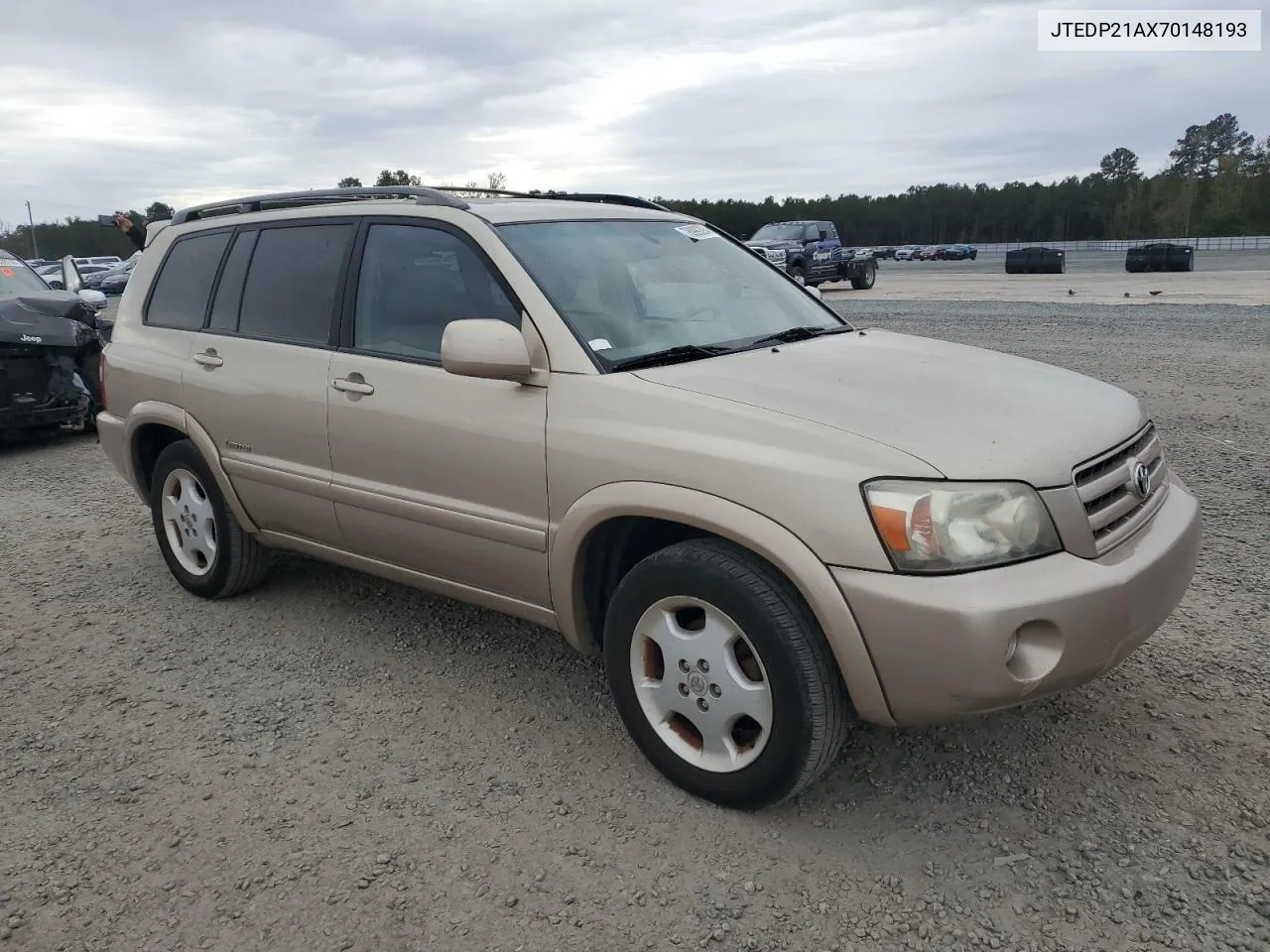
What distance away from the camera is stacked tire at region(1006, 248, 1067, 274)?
3347 cm

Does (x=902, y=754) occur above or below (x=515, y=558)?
below

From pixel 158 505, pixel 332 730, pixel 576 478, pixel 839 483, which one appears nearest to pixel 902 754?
pixel 839 483

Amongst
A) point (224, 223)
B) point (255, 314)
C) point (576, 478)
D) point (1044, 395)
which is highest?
point (224, 223)

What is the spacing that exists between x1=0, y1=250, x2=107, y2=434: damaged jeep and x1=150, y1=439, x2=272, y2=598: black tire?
4227 millimetres

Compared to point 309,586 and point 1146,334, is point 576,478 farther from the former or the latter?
point 1146,334

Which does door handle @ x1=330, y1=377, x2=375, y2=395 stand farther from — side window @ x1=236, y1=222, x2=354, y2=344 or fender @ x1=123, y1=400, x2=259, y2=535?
fender @ x1=123, y1=400, x2=259, y2=535

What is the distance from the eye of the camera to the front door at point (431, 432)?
3.15m

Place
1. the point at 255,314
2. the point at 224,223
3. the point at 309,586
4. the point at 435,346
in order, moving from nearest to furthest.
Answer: the point at 435,346
the point at 255,314
the point at 224,223
the point at 309,586

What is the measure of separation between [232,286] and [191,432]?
665mm

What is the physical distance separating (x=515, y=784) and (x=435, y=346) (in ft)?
4.90

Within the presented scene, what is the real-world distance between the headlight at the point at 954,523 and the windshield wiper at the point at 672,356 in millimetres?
910

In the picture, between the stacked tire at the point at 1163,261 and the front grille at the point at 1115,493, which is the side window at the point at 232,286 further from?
the stacked tire at the point at 1163,261

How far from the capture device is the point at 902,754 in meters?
3.10

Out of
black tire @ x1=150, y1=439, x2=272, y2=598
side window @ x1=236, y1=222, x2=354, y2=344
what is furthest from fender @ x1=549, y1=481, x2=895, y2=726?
black tire @ x1=150, y1=439, x2=272, y2=598
